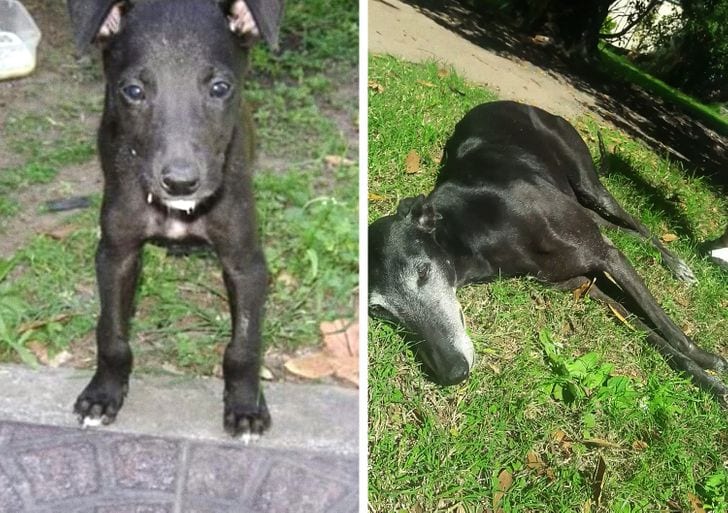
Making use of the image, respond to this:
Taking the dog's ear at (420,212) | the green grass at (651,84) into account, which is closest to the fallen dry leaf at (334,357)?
the dog's ear at (420,212)

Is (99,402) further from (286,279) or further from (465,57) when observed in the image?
(465,57)

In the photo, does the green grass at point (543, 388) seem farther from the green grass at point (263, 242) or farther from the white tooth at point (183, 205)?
the white tooth at point (183, 205)

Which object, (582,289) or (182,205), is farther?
(582,289)

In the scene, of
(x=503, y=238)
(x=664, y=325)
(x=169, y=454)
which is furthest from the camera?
(x=503, y=238)

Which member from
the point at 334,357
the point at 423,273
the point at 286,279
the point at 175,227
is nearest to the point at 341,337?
the point at 334,357

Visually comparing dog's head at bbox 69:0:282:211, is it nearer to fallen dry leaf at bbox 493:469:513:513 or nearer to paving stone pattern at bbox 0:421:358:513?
paving stone pattern at bbox 0:421:358:513

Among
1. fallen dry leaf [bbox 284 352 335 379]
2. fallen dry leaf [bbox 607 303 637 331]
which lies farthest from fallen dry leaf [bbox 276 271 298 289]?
fallen dry leaf [bbox 607 303 637 331]
